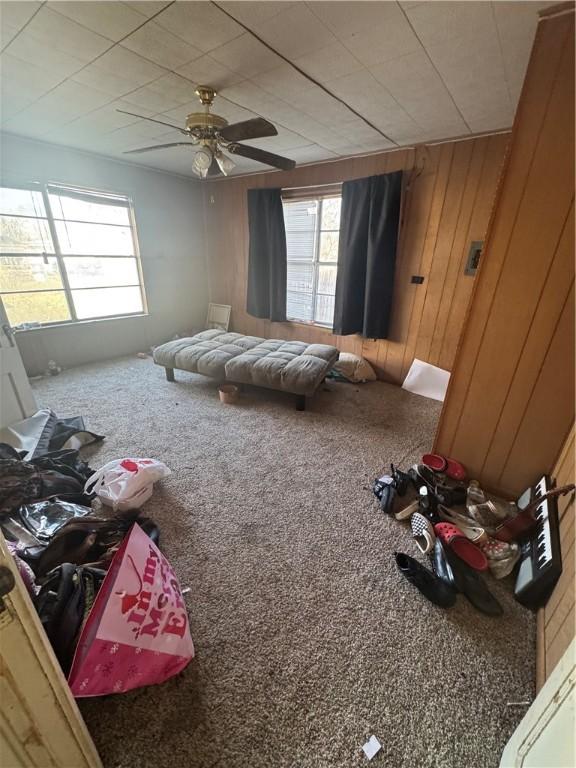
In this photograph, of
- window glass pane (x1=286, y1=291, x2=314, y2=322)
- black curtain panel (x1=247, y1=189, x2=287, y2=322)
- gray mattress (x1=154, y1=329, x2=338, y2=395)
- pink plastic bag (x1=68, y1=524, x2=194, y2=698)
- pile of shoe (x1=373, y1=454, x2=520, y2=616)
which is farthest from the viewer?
window glass pane (x1=286, y1=291, x2=314, y2=322)

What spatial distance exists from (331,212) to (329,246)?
1.17 ft

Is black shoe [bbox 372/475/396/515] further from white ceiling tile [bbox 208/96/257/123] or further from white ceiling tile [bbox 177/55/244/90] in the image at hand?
white ceiling tile [bbox 208/96/257/123]

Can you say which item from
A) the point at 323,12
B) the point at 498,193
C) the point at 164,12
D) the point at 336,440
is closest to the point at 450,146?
the point at 498,193

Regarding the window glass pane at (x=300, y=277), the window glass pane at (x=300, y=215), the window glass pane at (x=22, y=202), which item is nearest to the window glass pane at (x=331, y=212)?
the window glass pane at (x=300, y=215)

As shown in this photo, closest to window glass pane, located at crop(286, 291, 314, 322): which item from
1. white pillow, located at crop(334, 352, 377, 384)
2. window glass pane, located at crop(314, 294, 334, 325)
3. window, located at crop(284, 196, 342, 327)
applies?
window, located at crop(284, 196, 342, 327)

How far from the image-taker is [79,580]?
1.02 metres

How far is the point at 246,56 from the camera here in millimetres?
1595

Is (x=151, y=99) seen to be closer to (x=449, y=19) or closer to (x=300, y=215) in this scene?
(x=449, y=19)

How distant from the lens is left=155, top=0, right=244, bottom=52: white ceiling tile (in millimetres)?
1307

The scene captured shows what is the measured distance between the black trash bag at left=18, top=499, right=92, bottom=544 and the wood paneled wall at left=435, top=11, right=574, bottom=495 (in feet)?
6.92

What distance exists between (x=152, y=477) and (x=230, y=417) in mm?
962

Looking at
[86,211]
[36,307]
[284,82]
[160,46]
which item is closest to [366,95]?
[284,82]

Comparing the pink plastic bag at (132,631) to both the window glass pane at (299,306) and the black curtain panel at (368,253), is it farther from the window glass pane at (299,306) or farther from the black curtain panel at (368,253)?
the window glass pane at (299,306)

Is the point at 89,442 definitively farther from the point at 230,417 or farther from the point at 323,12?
the point at 323,12
